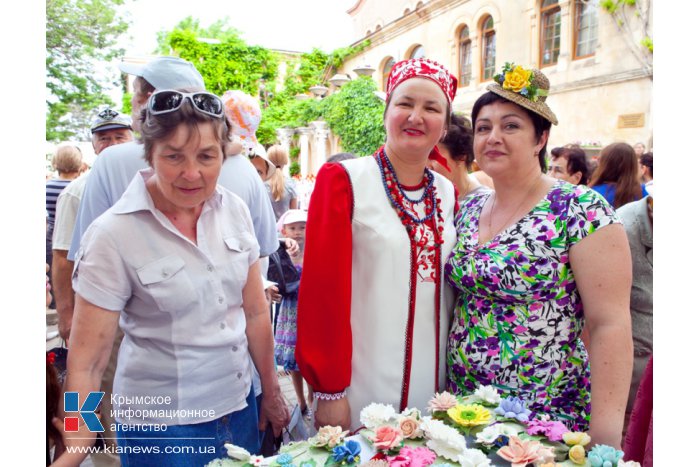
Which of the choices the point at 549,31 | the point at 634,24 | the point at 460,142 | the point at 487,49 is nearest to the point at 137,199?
the point at 460,142

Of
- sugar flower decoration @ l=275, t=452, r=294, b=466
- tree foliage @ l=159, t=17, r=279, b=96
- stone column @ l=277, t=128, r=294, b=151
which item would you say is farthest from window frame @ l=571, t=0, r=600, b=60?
tree foliage @ l=159, t=17, r=279, b=96

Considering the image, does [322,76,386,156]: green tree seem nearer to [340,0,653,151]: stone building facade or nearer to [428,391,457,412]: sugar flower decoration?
[340,0,653,151]: stone building facade

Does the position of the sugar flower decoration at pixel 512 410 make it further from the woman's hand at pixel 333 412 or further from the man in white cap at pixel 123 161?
the man in white cap at pixel 123 161

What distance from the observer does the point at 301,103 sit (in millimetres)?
20828

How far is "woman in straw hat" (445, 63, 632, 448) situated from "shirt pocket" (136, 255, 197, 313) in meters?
0.88

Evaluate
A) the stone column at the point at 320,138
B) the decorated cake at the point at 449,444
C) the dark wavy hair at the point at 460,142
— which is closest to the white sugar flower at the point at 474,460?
the decorated cake at the point at 449,444

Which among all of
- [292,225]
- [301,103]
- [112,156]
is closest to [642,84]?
[292,225]

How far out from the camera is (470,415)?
138 cm

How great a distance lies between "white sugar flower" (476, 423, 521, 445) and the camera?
4.25 feet

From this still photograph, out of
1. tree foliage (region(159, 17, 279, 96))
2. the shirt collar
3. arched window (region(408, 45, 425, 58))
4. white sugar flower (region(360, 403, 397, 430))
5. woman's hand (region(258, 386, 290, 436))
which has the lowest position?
woman's hand (region(258, 386, 290, 436))

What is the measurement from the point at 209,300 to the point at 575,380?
4.03ft

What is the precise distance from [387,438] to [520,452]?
33 cm
